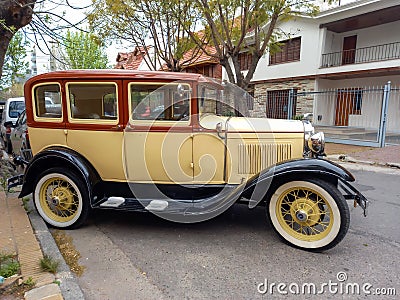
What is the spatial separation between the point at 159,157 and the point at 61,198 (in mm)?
1387

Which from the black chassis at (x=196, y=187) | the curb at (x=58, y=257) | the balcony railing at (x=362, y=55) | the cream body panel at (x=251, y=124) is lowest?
the curb at (x=58, y=257)

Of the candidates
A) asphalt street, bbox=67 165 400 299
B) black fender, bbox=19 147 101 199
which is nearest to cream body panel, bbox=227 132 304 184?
asphalt street, bbox=67 165 400 299

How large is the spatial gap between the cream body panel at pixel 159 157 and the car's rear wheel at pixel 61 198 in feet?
2.17

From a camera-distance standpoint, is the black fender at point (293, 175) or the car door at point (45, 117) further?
the car door at point (45, 117)

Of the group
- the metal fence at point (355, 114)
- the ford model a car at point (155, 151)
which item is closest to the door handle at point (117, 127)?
the ford model a car at point (155, 151)

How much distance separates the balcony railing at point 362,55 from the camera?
43.1 feet

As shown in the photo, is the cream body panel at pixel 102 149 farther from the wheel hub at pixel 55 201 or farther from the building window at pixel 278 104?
the building window at pixel 278 104

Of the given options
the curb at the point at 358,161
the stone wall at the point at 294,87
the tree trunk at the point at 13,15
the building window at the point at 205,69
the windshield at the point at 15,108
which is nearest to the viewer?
the tree trunk at the point at 13,15

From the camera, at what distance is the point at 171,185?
3.56 metres

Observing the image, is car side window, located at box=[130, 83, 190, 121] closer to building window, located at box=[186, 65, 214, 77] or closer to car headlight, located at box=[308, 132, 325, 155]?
car headlight, located at box=[308, 132, 325, 155]

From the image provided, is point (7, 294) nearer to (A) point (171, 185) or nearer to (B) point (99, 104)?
(A) point (171, 185)

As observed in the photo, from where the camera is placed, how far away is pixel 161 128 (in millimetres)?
3365

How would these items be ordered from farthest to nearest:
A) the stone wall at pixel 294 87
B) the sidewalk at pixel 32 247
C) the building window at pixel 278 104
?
the building window at pixel 278 104
the stone wall at pixel 294 87
the sidewalk at pixel 32 247

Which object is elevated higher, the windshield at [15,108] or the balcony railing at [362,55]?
the balcony railing at [362,55]
